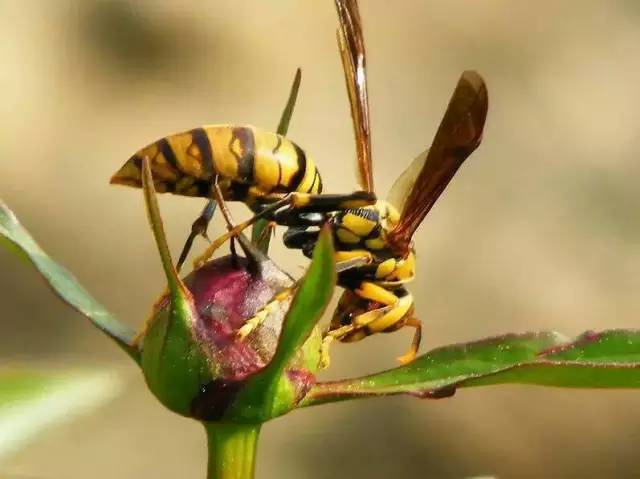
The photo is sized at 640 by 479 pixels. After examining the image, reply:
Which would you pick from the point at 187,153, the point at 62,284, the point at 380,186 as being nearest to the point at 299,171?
the point at 187,153

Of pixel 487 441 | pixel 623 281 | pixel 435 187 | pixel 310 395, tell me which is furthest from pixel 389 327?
pixel 623 281

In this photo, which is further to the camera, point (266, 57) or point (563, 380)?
point (266, 57)

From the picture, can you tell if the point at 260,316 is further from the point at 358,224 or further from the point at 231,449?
the point at 358,224

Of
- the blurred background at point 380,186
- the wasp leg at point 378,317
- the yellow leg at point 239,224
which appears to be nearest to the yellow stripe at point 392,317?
the wasp leg at point 378,317

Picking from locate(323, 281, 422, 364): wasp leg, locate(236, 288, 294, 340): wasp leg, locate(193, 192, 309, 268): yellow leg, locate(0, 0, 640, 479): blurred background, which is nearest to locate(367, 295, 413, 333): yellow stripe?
locate(323, 281, 422, 364): wasp leg

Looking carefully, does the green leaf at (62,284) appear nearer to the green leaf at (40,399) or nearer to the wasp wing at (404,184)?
the green leaf at (40,399)

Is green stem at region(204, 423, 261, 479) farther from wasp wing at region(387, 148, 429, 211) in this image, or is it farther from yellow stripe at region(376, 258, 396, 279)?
wasp wing at region(387, 148, 429, 211)

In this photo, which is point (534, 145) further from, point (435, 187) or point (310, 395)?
point (310, 395)
